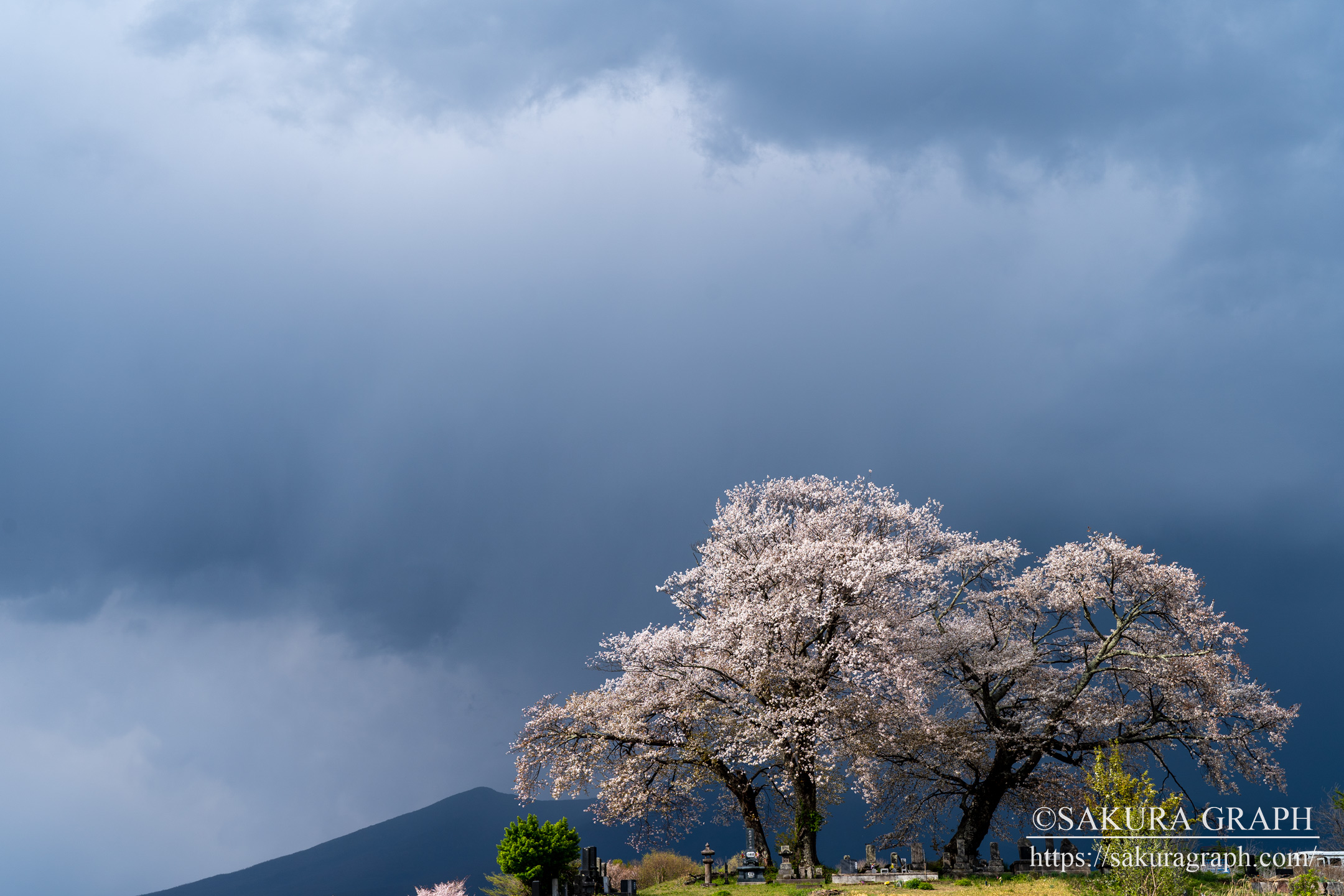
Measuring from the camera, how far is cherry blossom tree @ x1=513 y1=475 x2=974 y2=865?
106ft

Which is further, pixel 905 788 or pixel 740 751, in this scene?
pixel 905 788

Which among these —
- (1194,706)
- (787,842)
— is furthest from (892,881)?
(1194,706)

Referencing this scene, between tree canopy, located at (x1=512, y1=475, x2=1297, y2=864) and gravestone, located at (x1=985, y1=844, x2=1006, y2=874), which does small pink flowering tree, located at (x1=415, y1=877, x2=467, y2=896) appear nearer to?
tree canopy, located at (x1=512, y1=475, x2=1297, y2=864)

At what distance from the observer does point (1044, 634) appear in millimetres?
37594

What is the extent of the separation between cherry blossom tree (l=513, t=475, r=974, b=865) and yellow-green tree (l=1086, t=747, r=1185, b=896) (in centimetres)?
920

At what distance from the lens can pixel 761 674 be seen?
32.8m

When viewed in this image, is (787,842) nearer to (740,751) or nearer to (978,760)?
(740,751)

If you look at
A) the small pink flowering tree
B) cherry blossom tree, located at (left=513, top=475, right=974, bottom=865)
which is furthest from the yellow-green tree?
the small pink flowering tree

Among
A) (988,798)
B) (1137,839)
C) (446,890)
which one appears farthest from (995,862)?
(446,890)

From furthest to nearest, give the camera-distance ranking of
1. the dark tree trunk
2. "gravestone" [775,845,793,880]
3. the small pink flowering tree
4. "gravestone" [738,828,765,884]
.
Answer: the dark tree trunk → "gravestone" [738,828,765,884] → "gravestone" [775,845,793,880] → the small pink flowering tree

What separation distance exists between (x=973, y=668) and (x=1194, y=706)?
315 inches

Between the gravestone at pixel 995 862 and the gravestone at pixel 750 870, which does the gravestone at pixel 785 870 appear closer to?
the gravestone at pixel 750 870

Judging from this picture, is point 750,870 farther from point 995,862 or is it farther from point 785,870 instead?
point 995,862

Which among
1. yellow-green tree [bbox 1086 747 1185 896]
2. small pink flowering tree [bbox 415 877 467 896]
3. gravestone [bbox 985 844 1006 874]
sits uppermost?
yellow-green tree [bbox 1086 747 1185 896]
